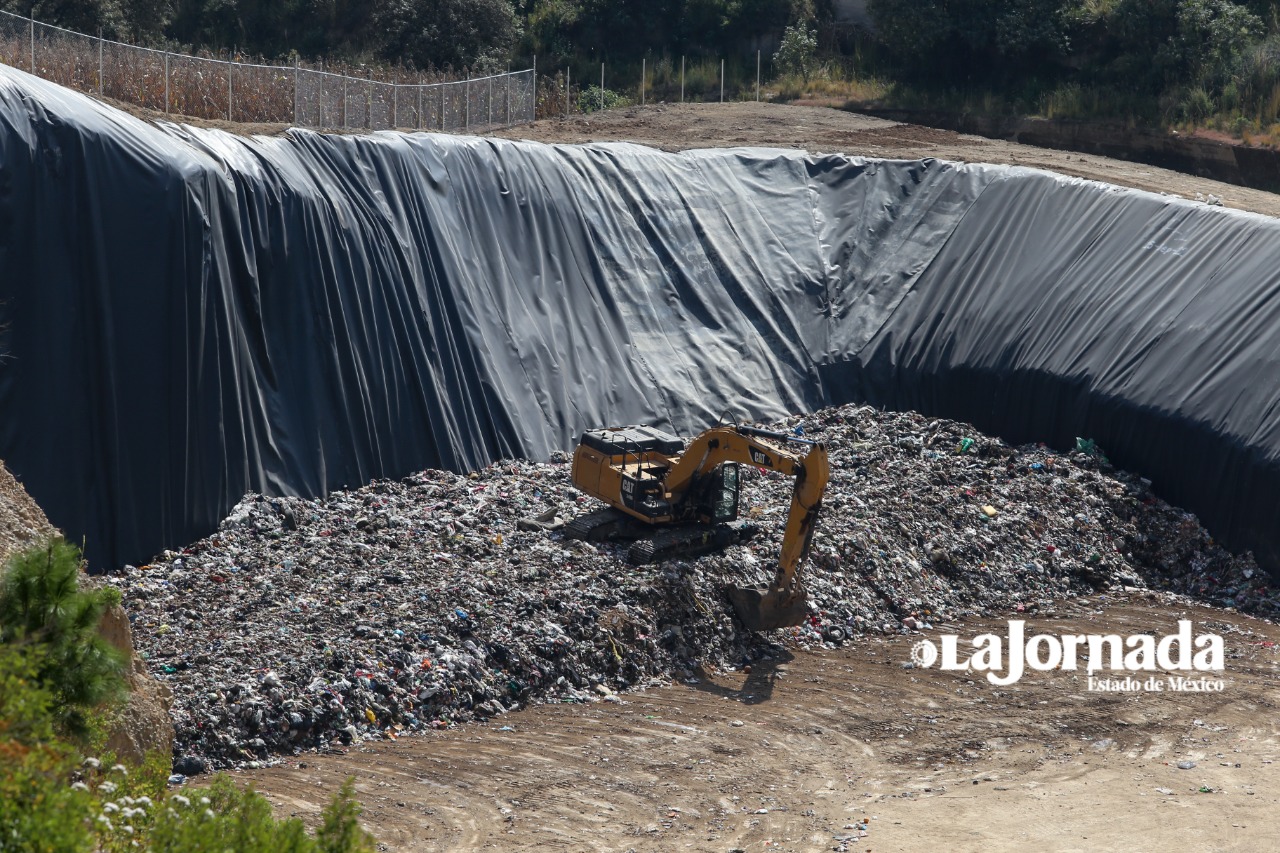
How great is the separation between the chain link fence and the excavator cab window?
32.8 feet

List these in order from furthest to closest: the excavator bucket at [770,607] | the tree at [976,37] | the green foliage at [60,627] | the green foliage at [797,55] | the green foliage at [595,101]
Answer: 1. the green foliage at [797,55]
2. the green foliage at [595,101]
3. the tree at [976,37]
4. the excavator bucket at [770,607]
5. the green foliage at [60,627]

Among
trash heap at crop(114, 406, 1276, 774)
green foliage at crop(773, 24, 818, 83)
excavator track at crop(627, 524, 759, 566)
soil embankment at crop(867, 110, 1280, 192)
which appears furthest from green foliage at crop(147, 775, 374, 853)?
green foliage at crop(773, 24, 818, 83)

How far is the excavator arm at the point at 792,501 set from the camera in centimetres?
1292

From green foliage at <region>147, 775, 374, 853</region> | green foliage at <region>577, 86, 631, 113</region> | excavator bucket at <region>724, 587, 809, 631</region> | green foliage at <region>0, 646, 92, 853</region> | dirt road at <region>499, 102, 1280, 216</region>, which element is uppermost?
green foliage at <region>577, 86, 631, 113</region>

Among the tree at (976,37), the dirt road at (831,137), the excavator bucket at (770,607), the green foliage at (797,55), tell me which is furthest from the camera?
the green foliage at (797,55)

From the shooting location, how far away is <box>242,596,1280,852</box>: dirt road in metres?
9.80

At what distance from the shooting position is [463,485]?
668 inches

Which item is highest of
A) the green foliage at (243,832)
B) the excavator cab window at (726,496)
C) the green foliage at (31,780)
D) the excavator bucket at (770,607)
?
the green foliage at (31,780)

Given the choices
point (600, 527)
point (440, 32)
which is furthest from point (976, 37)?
point (600, 527)

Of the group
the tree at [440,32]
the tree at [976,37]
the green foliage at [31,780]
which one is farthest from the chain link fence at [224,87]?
the green foliage at [31,780]

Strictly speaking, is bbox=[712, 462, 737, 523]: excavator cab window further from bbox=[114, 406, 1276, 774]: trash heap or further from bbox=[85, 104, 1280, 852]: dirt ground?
bbox=[85, 104, 1280, 852]: dirt ground

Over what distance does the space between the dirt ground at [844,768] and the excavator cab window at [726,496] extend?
1817mm

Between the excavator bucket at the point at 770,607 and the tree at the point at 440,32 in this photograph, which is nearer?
the excavator bucket at the point at 770,607

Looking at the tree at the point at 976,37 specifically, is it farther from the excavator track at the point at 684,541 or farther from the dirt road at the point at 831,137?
the excavator track at the point at 684,541
